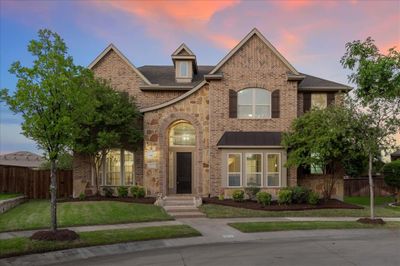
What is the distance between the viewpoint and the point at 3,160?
41188 millimetres

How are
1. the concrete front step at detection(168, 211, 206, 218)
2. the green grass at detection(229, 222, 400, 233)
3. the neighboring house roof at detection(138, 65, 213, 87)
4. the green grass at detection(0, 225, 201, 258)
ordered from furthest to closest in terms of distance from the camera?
the neighboring house roof at detection(138, 65, 213, 87)
the concrete front step at detection(168, 211, 206, 218)
the green grass at detection(229, 222, 400, 233)
the green grass at detection(0, 225, 201, 258)

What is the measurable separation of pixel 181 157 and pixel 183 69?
591 cm

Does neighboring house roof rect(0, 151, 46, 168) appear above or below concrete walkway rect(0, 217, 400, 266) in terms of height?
above

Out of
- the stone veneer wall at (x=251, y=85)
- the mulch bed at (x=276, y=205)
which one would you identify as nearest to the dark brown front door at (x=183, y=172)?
the stone veneer wall at (x=251, y=85)

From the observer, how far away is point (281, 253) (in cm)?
1020

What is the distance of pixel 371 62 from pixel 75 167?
55.3ft

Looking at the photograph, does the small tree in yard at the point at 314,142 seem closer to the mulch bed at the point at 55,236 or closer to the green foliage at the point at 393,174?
the green foliage at the point at 393,174

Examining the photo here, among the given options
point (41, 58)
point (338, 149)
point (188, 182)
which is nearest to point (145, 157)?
point (188, 182)

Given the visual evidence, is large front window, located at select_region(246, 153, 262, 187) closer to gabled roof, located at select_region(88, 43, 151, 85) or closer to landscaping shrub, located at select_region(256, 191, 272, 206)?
landscaping shrub, located at select_region(256, 191, 272, 206)

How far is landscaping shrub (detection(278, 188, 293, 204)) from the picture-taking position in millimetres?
19594

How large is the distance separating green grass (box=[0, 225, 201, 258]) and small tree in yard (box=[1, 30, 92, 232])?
97 cm

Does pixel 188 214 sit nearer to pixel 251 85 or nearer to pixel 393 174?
pixel 251 85

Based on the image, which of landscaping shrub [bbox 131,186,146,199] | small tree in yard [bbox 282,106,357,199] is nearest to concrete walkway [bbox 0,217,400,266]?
small tree in yard [bbox 282,106,357,199]

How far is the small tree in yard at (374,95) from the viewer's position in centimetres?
1491
